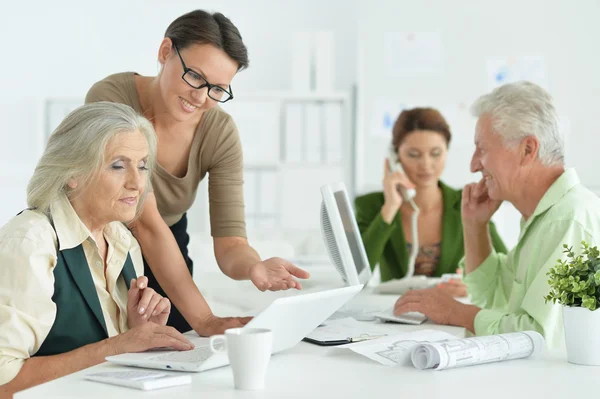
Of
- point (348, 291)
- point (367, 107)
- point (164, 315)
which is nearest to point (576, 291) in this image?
point (348, 291)

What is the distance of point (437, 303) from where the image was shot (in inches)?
76.8

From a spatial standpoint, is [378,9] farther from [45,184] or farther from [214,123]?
[45,184]

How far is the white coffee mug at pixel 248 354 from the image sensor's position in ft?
3.72

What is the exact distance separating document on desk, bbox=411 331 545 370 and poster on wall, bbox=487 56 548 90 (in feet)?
10.5

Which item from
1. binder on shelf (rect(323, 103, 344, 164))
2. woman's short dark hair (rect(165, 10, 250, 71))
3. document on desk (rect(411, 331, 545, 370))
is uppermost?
woman's short dark hair (rect(165, 10, 250, 71))

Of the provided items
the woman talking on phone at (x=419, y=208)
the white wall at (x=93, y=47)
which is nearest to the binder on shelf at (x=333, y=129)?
the white wall at (x=93, y=47)

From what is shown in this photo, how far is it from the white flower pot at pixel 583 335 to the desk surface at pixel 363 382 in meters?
0.02

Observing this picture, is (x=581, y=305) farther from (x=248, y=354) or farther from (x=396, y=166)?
(x=396, y=166)

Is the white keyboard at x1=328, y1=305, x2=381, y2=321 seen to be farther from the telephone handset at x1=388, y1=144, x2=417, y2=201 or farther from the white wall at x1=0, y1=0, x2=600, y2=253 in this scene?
the white wall at x1=0, y1=0, x2=600, y2=253

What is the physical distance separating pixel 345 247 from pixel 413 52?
277cm

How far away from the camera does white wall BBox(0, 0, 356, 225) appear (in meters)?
4.56

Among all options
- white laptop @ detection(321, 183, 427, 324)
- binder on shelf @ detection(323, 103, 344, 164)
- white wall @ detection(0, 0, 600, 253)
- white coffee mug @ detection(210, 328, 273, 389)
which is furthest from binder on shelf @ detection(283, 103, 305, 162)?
white coffee mug @ detection(210, 328, 273, 389)

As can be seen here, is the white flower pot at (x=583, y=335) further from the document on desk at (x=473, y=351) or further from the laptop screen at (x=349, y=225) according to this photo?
the laptop screen at (x=349, y=225)

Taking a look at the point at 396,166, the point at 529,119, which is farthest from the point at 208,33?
the point at 396,166
